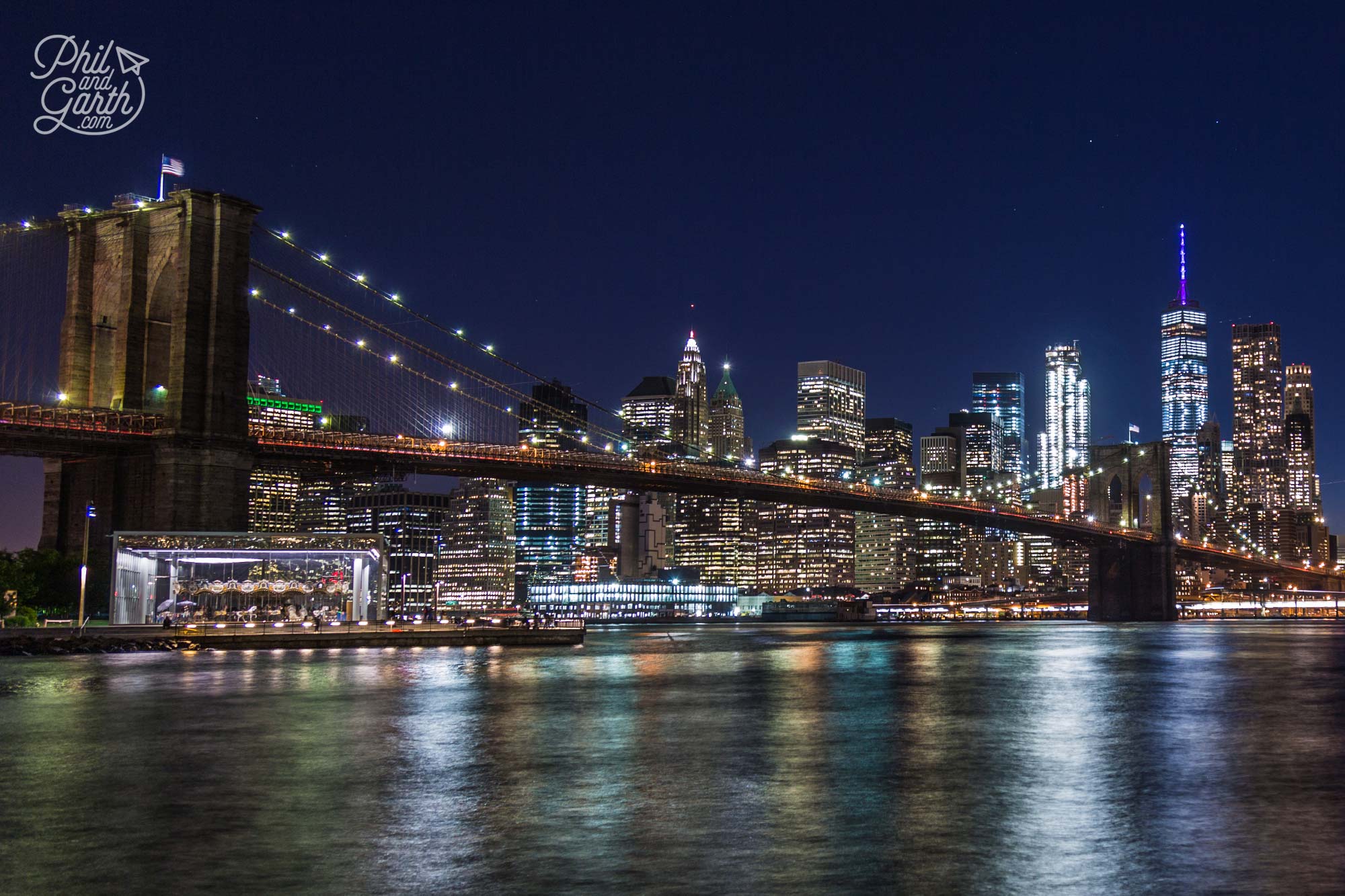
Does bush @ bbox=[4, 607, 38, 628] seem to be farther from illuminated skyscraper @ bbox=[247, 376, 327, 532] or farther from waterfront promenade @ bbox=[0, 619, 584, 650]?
illuminated skyscraper @ bbox=[247, 376, 327, 532]

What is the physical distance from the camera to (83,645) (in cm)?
4716

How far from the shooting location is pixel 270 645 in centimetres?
5122

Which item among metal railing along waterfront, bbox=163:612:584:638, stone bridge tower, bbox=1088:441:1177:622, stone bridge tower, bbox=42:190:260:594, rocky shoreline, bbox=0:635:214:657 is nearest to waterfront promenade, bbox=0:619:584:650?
metal railing along waterfront, bbox=163:612:584:638

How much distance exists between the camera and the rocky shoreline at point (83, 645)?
45.4m

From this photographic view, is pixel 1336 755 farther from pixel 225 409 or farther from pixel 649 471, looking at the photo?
pixel 649 471

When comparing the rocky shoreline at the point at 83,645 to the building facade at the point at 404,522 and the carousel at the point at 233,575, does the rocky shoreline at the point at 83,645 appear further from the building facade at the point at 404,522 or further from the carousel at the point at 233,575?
the building facade at the point at 404,522

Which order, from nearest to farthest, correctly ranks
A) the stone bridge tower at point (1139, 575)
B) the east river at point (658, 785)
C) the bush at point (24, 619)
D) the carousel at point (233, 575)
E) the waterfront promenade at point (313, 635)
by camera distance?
the east river at point (658, 785), the waterfront promenade at point (313, 635), the carousel at point (233, 575), the bush at point (24, 619), the stone bridge tower at point (1139, 575)

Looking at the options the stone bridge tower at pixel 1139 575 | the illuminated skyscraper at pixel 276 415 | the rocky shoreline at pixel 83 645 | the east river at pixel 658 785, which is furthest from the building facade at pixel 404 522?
the east river at pixel 658 785

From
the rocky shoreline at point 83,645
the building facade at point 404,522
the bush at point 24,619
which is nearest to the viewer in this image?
the rocky shoreline at point 83,645

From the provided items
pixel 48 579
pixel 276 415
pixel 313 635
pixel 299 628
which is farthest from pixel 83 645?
pixel 276 415

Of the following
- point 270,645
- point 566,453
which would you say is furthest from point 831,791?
point 566,453

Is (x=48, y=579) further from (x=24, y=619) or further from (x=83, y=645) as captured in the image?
(x=83, y=645)

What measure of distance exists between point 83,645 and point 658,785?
3585 cm

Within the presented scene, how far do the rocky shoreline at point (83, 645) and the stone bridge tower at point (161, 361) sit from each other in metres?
8.84
